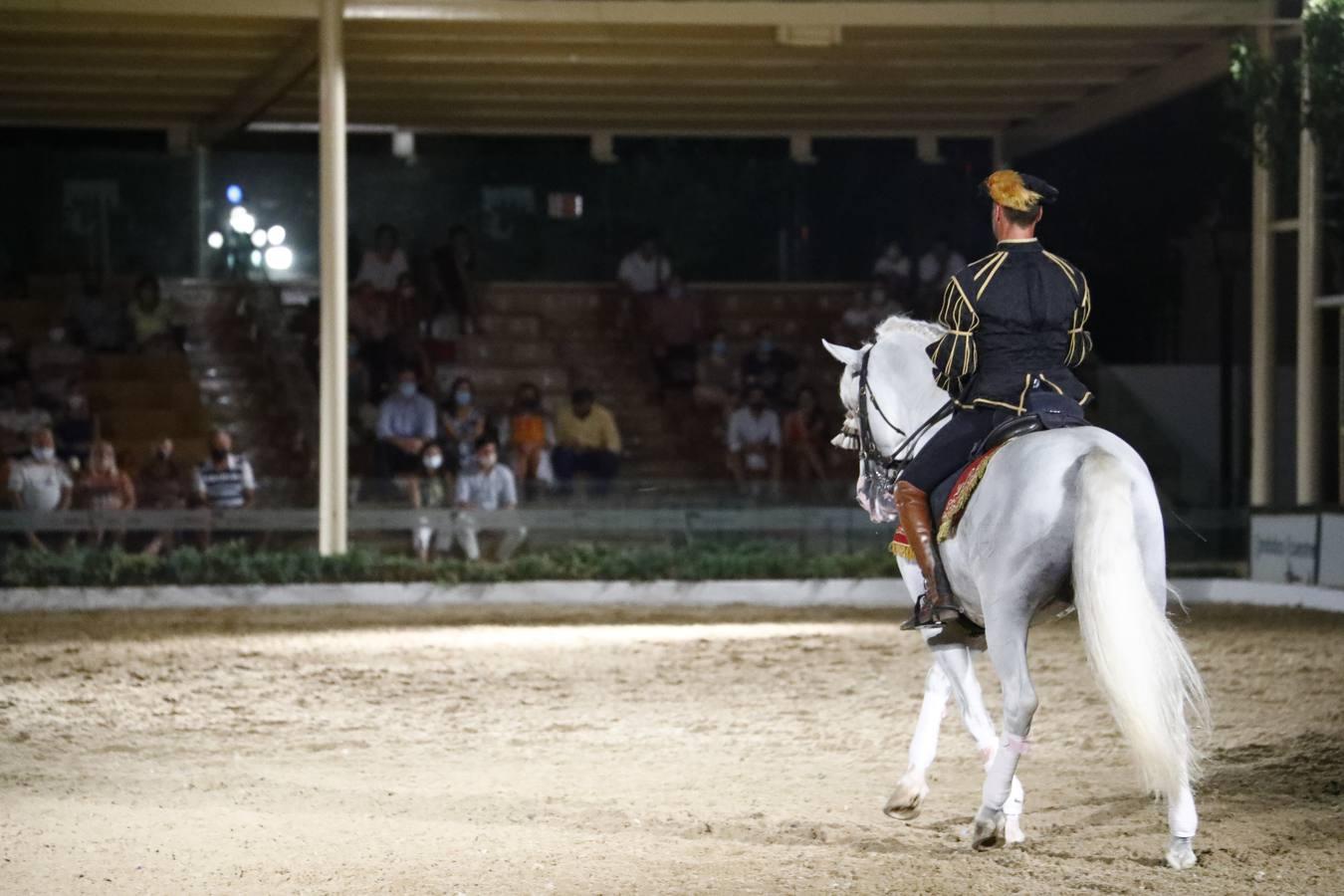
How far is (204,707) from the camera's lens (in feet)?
36.1

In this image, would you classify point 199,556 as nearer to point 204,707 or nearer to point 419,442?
point 419,442

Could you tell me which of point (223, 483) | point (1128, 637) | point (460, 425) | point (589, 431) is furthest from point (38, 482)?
point (1128, 637)

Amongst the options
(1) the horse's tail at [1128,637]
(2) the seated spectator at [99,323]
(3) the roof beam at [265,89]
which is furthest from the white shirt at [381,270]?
(1) the horse's tail at [1128,637]

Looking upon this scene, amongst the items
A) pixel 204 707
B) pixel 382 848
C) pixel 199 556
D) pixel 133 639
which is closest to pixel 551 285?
pixel 199 556

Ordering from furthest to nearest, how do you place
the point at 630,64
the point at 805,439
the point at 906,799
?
1. the point at 630,64
2. the point at 805,439
3. the point at 906,799

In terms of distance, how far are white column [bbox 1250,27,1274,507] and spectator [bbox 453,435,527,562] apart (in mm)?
7707

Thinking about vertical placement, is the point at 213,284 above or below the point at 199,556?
above

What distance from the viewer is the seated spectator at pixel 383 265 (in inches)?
926

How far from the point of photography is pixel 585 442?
1953 centimetres

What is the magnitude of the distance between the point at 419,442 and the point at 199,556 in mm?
2574

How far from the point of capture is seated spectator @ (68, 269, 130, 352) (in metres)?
22.5

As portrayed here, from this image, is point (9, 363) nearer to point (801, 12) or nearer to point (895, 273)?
point (801, 12)

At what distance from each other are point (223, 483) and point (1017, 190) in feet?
40.5

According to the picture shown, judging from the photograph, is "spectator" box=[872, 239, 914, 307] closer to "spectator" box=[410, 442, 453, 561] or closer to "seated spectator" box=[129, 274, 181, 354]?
"spectator" box=[410, 442, 453, 561]
